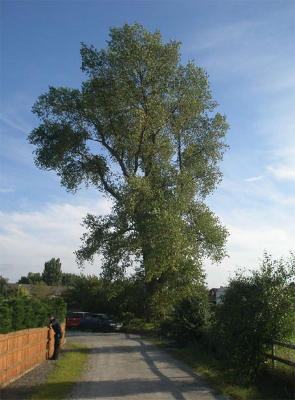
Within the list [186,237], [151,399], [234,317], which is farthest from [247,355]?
[186,237]

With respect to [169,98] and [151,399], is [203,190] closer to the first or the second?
[169,98]

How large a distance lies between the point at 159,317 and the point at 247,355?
18444mm

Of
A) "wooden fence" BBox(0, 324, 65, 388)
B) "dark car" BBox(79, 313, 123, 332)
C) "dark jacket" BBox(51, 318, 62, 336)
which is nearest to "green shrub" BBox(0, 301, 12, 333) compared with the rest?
"wooden fence" BBox(0, 324, 65, 388)

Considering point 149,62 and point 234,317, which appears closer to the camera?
point 234,317

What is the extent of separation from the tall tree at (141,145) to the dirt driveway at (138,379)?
24.8 feet

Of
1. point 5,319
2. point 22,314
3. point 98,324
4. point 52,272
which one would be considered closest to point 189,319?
point 22,314

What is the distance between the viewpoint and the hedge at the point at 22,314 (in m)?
10.8

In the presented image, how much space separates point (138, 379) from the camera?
11.4 m

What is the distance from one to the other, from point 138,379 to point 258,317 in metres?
3.90

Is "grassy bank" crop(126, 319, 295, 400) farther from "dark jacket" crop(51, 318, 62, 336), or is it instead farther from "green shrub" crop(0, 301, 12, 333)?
"green shrub" crop(0, 301, 12, 333)

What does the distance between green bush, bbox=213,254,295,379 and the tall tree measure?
10896 mm

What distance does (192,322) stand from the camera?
17.7m

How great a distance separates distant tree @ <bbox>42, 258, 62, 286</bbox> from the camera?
115188 mm

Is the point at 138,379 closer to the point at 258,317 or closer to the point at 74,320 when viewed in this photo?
the point at 258,317
